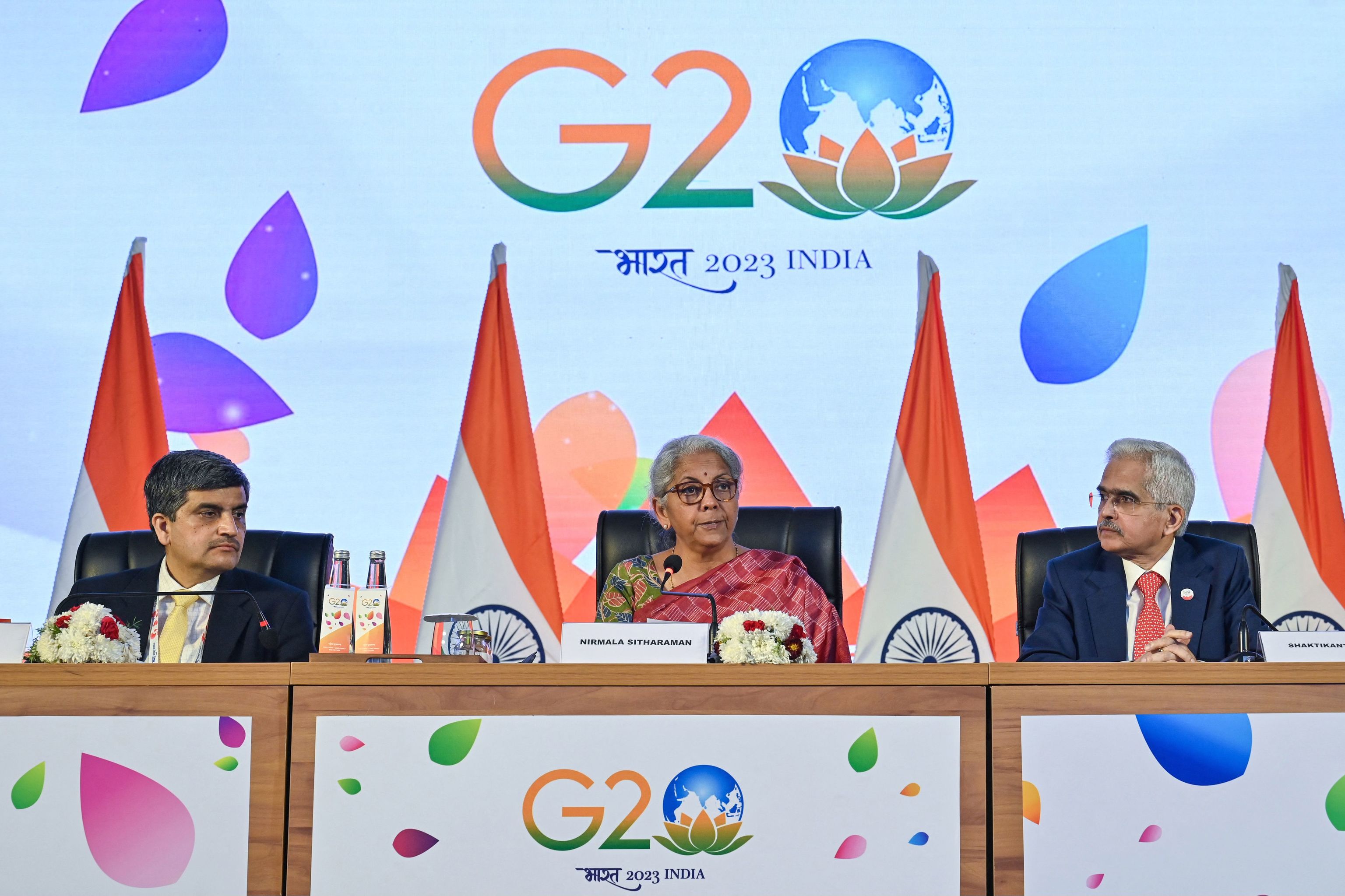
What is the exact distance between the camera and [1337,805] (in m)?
1.84

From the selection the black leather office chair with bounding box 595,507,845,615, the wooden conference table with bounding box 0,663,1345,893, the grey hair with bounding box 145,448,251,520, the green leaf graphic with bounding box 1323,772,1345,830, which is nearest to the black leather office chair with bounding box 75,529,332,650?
the grey hair with bounding box 145,448,251,520

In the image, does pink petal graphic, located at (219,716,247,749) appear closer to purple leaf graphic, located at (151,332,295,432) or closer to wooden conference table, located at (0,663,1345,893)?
wooden conference table, located at (0,663,1345,893)

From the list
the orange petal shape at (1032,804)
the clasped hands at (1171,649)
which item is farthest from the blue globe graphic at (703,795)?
the clasped hands at (1171,649)

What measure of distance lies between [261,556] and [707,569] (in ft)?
3.29

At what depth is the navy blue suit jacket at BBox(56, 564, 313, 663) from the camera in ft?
8.27

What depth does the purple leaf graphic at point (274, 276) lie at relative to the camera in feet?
13.2

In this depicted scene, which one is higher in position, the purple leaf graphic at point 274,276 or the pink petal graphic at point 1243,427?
the purple leaf graphic at point 274,276

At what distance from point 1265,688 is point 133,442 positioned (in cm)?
319

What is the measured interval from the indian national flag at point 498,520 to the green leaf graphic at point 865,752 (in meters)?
1.93

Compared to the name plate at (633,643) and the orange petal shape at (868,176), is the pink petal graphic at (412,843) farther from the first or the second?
the orange petal shape at (868,176)

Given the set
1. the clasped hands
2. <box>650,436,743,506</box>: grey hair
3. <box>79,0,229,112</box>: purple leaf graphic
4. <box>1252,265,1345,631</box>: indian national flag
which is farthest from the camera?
<box>79,0,229,112</box>: purple leaf graphic

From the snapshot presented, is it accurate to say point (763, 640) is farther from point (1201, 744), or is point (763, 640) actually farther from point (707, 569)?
point (707, 569)

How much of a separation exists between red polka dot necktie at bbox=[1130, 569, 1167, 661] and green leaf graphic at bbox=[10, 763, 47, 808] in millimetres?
1961

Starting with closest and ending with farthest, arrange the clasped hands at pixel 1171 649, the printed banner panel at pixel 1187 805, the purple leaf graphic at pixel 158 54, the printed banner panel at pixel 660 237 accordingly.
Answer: the printed banner panel at pixel 1187 805 < the clasped hands at pixel 1171 649 < the printed banner panel at pixel 660 237 < the purple leaf graphic at pixel 158 54
